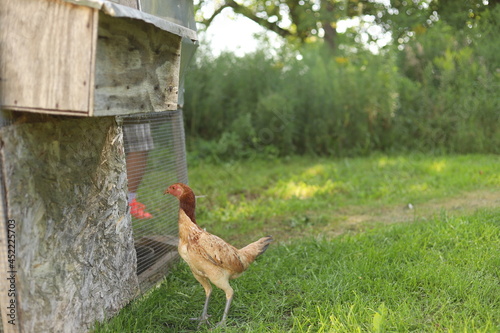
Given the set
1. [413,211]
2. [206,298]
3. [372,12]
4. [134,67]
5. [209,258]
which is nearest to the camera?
[134,67]

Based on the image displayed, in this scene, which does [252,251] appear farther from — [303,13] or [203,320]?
[303,13]

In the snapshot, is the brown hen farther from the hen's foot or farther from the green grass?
the green grass

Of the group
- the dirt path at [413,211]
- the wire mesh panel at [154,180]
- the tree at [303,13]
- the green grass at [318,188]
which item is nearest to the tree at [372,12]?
the tree at [303,13]

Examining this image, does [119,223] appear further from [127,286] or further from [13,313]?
[13,313]

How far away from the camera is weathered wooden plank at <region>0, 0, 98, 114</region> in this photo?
223 centimetres

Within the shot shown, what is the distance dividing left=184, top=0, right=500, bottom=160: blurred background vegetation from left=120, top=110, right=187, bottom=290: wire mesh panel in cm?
439

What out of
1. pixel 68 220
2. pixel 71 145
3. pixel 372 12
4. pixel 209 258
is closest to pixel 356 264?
pixel 209 258

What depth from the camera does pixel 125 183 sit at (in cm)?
340

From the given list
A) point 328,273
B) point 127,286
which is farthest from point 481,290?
point 127,286

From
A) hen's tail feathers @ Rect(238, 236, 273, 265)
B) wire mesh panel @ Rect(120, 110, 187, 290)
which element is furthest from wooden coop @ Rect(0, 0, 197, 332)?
hen's tail feathers @ Rect(238, 236, 273, 265)

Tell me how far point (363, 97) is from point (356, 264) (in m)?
5.98

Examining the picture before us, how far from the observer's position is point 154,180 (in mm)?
4504

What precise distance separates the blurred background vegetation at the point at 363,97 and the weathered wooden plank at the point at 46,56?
663 cm

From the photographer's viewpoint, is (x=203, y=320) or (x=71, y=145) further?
(x=203, y=320)
